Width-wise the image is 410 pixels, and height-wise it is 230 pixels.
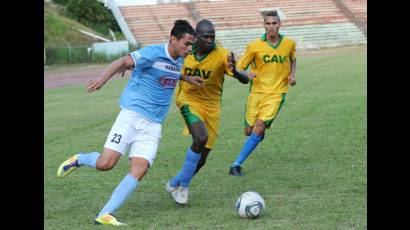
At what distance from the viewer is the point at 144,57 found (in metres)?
7.33

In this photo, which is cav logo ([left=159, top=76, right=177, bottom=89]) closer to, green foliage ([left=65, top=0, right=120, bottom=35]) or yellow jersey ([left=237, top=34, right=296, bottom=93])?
yellow jersey ([left=237, top=34, right=296, bottom=93])

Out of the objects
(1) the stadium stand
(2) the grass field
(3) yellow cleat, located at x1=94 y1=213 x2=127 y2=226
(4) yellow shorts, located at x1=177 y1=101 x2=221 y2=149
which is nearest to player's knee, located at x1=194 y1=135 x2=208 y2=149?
(4) yellow shorts, located at x1=177 y1=101 x2=221 y2=149

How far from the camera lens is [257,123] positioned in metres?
10.1

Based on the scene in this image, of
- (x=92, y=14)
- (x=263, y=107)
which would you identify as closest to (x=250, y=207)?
(x=263, y=107)

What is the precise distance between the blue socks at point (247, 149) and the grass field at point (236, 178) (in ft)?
0.63

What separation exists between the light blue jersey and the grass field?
3.29 ft

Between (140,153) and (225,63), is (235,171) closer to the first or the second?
(225,63)

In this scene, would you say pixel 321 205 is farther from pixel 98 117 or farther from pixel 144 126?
pixel 98 117

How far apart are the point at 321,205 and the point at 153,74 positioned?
2.04 m

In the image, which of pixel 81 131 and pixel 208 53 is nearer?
pixel 208 53

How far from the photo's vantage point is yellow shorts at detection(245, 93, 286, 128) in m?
10.1

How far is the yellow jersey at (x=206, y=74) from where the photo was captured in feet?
28.0

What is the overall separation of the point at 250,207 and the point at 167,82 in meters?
1.48

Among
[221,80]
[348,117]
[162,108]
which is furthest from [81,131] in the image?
[162,108]
